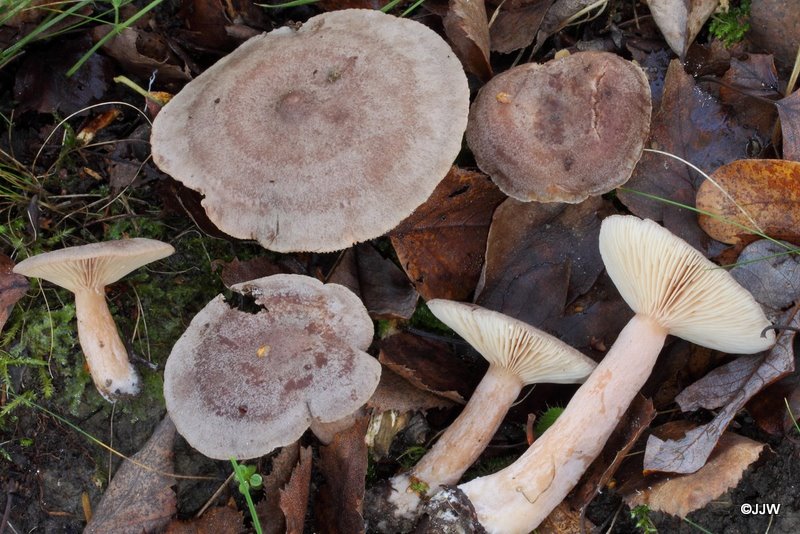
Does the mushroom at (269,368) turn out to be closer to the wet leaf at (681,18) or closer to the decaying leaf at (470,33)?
the decaying leaf at (470,33)

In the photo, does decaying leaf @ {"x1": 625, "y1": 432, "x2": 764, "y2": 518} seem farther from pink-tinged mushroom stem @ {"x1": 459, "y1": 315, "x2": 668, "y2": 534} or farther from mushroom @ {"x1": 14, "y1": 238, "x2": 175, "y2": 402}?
mushroom @ {"x1": 14, "y1": 238, "x2": 175, "y2": 402}

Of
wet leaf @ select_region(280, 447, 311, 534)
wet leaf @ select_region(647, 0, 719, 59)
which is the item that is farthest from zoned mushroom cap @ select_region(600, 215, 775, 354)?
wet leaf @ select_region(280, 447, 311, 534)

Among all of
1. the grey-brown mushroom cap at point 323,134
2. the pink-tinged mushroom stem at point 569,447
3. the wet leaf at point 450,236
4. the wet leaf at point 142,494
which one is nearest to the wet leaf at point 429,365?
the wet leaf at point 450,236

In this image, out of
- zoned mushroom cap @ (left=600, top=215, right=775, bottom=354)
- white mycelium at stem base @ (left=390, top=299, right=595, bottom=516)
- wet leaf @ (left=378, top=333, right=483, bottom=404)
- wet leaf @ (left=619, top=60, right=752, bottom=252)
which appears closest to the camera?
zoned mushroom cap @ (left=600, top=215, right=775, bottom=354)

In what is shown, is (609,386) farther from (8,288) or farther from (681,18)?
(8,288)

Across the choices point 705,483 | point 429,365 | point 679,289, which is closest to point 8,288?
point 429,365

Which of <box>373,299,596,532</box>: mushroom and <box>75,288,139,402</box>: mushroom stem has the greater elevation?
<box>75,288,139,402</box>: mushroom stem
